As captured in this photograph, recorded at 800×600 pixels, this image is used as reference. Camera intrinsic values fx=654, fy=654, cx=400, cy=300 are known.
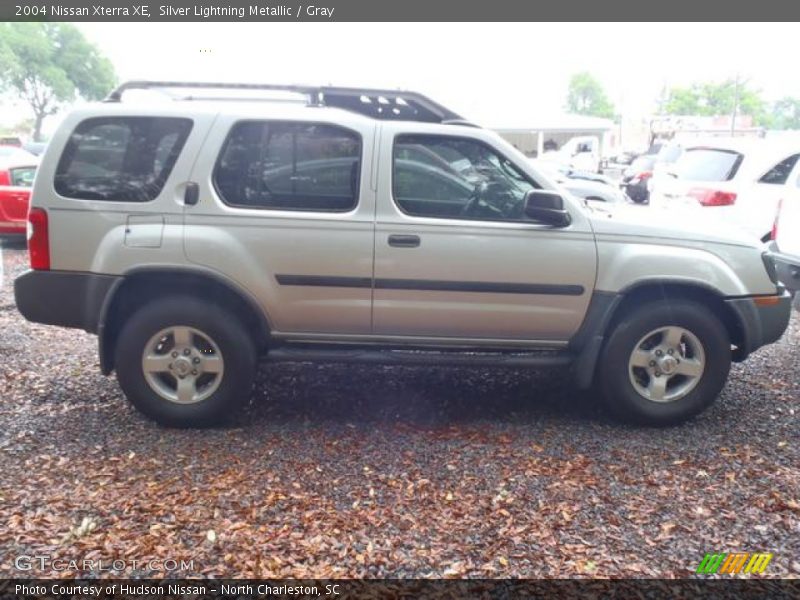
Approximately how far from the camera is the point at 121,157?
3812mm

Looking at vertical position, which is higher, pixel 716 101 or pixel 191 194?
pixel 716 101

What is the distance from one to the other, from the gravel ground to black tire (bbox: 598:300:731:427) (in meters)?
0.13

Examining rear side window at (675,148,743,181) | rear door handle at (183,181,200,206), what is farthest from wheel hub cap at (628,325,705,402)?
rear side window at (675,148,743,181)

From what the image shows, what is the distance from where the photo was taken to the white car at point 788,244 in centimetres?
558

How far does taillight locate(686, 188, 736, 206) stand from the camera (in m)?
8.32

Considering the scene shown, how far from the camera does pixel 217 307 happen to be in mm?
3854

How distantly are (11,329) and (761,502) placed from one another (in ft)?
19.5

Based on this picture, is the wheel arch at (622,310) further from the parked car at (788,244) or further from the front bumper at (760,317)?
the parked car at (788,244)

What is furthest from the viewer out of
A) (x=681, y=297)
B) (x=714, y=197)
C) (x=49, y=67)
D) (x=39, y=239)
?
(x=49, y=67)

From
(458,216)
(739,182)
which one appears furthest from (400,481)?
(739,182)

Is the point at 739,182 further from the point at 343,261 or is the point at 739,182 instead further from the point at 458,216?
the point at 343,261

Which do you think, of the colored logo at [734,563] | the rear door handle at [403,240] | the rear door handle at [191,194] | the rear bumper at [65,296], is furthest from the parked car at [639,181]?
the rear bumper at [65,296]

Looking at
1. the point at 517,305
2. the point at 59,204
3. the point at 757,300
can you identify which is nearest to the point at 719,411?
the point at 757,300

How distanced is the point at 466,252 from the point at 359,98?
1226mm
